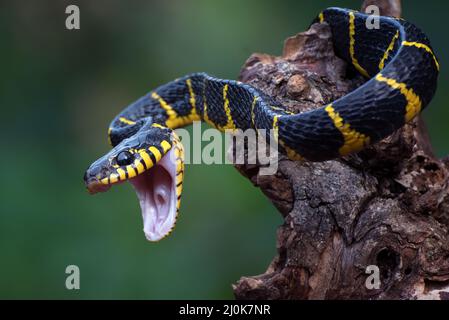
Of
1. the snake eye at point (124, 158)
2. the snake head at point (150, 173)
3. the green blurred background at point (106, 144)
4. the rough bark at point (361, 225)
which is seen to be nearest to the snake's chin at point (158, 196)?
the snake head at point (150, 173)

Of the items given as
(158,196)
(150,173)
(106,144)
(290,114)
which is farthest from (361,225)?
(106,144)

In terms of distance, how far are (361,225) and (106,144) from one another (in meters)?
4.66

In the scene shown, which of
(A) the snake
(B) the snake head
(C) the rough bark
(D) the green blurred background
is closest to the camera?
(A) the snake

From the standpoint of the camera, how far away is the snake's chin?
423 centimetres

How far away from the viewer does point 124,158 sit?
4320 mm

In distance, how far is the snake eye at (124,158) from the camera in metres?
4.30

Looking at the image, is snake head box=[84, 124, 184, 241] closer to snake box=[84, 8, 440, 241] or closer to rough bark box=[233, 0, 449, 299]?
snake box=[84, 8, 440, 241]

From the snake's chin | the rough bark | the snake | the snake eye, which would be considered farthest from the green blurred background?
the rough bark

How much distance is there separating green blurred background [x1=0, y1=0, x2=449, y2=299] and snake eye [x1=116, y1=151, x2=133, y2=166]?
8.92 ft

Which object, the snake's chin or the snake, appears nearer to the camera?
the snake

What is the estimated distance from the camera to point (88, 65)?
8.27 meters

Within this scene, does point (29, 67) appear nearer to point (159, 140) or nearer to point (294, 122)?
point (159, 140)
